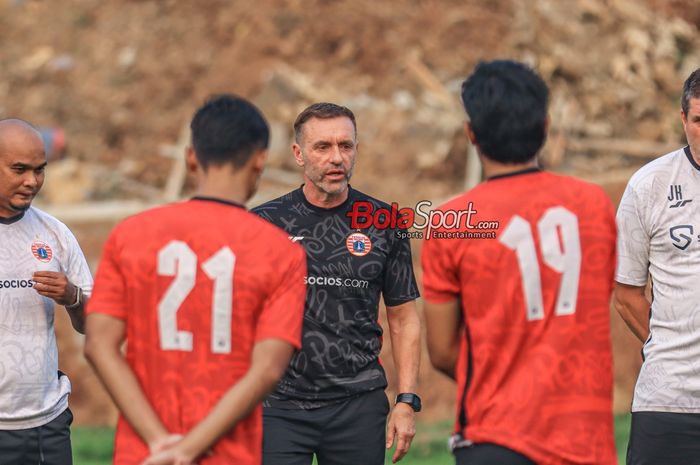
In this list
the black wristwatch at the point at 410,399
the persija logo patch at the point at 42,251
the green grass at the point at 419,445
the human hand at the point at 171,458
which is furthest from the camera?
the green grass at the point at 419,445

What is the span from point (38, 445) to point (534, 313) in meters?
2.84

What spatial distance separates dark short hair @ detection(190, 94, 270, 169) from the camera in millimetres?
4164

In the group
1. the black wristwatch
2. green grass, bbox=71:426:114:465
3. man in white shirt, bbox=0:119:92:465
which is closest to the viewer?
man in white shirt, bbox=0:119:92:465

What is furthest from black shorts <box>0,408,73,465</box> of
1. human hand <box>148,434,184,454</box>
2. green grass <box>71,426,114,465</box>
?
green grass <box>71,426,114,465</box>

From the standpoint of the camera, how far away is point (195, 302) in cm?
408

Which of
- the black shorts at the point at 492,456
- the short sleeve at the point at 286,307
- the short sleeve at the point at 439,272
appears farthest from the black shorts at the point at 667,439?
the short sleeve at the point at 286,307

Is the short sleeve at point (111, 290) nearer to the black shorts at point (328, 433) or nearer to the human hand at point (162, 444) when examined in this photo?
the human hand at point (162, 444)

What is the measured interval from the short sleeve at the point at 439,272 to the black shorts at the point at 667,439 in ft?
6.57

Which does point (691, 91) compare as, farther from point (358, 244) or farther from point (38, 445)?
point (38, 445)

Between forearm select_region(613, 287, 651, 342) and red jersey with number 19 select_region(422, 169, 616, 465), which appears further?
forearm select_region(613, 287, 651, 342)

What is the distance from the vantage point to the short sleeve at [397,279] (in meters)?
6.20

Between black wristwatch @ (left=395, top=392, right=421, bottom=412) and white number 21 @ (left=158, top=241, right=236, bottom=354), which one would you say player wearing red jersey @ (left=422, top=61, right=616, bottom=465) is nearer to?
white number 21 @ (left=158, top=241, right=236, bottom=354)

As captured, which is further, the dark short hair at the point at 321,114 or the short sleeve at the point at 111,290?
the dark short hair at the point at 321,114

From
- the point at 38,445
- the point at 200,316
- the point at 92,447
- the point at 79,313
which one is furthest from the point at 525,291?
the point at 92,447
